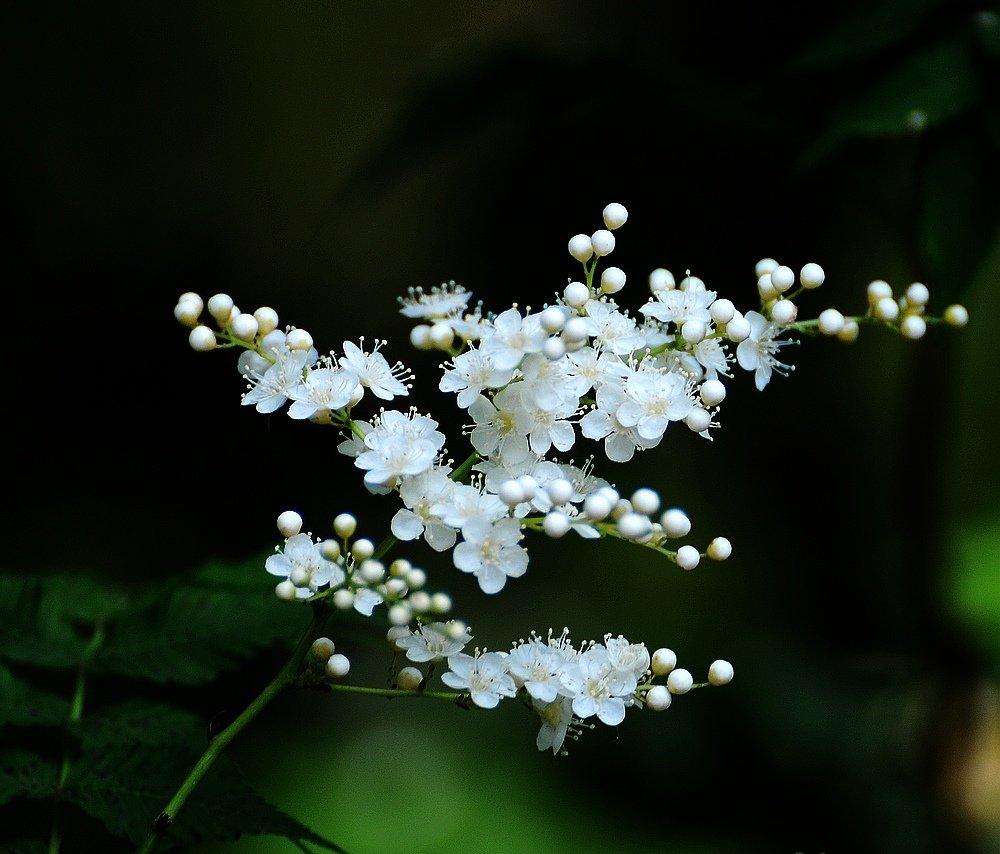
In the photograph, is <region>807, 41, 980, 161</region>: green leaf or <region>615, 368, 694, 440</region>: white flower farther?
<region>807, 41, 980, 161</region>: green leaf

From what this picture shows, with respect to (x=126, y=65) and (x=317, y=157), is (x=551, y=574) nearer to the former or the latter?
(x=317, y=157)

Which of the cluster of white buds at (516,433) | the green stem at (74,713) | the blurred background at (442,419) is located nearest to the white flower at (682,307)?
the cluster of white buds at (516,433)

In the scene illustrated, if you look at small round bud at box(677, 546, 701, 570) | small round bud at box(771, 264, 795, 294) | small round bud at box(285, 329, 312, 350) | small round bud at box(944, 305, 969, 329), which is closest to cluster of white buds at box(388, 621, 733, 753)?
small round bud at box(677, 546, 701, 570)

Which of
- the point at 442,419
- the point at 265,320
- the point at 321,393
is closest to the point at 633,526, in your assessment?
the point at 321,393

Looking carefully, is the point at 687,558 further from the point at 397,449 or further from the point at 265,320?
the point at 265,320

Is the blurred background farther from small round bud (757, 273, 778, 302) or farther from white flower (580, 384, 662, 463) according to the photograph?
white flower (580, 384, 662, 463)

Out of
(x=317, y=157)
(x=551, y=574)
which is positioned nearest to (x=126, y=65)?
(x=317, y=157)
